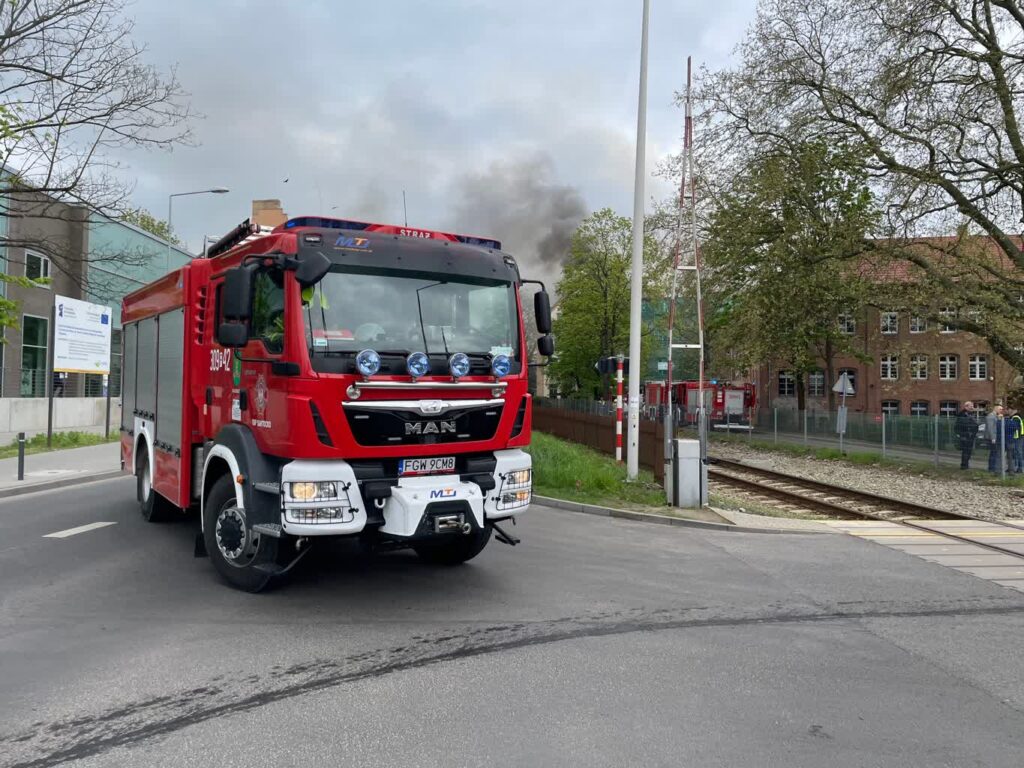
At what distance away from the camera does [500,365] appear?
6273 mm

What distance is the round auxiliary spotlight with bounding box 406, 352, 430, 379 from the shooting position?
5.71 m

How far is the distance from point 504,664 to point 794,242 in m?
21.1

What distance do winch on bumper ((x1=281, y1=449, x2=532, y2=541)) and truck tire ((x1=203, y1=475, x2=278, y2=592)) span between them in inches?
24.8

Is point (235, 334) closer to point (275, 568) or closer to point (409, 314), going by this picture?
point (409, 314)

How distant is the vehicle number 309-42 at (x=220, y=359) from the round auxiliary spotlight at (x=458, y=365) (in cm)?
192

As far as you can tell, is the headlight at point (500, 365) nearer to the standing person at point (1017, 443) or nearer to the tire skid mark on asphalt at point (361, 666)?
the tire skid mark on asphalt at point (361, 666)

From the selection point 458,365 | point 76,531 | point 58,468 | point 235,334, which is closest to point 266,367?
point 235,334

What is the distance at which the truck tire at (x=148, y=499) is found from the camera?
9062 mm

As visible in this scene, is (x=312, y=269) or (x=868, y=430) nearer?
(x=312, y=269)

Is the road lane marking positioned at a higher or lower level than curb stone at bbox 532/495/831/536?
higher

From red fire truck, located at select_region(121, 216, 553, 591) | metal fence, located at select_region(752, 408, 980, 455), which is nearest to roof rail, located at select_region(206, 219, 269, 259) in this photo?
red fire truck, located at select_region(121, 216, 553, 591)

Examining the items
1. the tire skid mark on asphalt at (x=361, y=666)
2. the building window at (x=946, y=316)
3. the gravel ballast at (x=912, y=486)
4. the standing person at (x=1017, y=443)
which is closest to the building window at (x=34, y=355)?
the gravel ballast at (x=912, y=486)

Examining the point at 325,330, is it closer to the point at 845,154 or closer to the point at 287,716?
the point at 287,716

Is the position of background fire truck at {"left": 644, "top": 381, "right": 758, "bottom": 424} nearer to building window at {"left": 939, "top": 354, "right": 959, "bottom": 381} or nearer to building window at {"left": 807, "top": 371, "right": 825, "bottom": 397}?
building window at {"left": 807, "top": 371, "right": 825, "bottom": 397}
